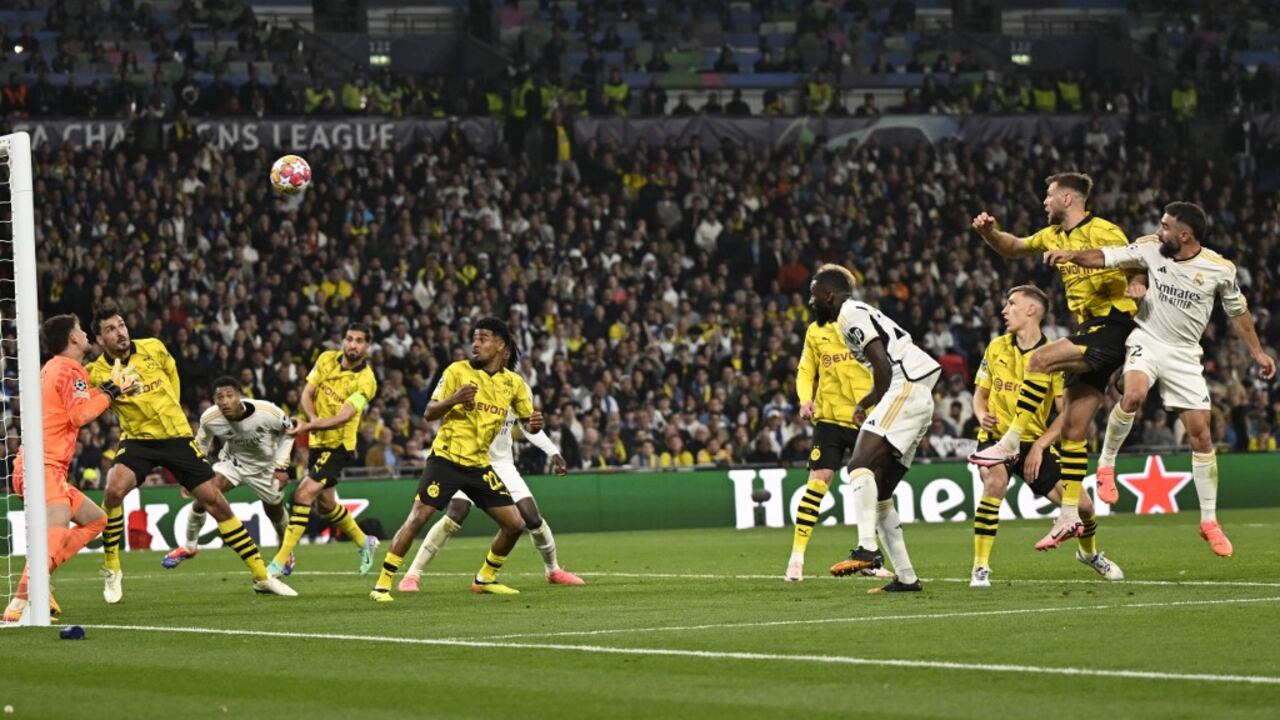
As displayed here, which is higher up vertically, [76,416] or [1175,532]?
[76,416]

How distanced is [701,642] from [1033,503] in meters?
20.4

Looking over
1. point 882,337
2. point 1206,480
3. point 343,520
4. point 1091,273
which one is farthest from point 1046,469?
point 343,520

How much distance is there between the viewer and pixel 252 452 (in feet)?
67.7

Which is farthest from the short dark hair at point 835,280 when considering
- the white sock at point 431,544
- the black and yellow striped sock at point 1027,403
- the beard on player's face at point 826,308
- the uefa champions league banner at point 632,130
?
the uefa champions league banner at point 632,130

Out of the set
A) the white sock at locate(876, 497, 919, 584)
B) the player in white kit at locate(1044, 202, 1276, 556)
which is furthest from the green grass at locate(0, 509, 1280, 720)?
the player in white kit at locate(1044, 202, 1276, 556)

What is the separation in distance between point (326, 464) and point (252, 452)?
103 centimetres

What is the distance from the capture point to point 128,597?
683 inches

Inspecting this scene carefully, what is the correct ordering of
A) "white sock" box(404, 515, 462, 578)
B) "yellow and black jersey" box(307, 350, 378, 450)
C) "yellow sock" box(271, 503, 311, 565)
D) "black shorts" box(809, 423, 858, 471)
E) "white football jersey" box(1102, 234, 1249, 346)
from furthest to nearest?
"yellow and black jersey" box(307, 350, 378, 450) → "yellow sock" box(271, 503, 311, 565) → "black shorts" box(809, 423, 858, 471) → "white sock" box(404, 515, 462, 578) → "white football jersey" box(1102, 234, 1249, 346)

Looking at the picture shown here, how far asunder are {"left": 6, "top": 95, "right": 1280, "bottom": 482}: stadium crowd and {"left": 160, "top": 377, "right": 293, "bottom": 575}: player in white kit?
29.0 ft

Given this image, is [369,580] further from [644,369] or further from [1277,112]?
[1277,112]

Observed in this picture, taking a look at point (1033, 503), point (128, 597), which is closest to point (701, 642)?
point (128, 597)

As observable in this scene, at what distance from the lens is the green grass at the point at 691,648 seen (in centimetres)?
871

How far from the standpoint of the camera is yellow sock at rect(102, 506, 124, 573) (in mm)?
16750

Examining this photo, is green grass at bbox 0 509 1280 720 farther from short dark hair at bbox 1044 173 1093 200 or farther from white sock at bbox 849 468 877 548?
short dark hair at bbox 1044 173 1093 200
